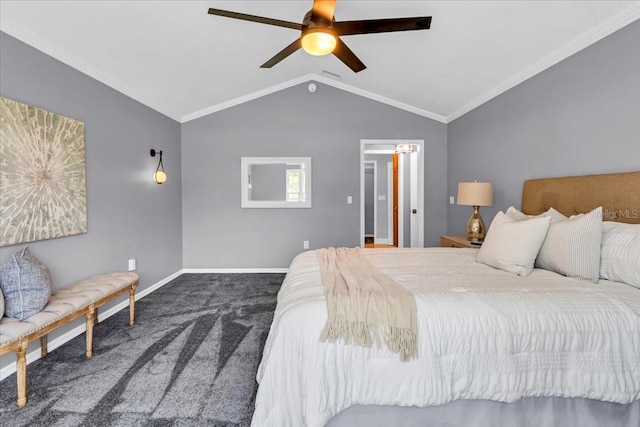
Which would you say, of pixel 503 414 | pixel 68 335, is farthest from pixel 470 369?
pixel 68 335

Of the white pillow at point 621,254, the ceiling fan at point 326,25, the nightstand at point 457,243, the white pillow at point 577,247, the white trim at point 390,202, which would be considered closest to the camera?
the white pillow at point 621,254

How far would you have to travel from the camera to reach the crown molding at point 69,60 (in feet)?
6.94

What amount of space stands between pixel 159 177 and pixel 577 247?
169 inches

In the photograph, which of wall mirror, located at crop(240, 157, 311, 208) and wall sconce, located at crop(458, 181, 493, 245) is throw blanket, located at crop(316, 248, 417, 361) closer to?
wall sconce, located at crop(458, 181, 493, 245)

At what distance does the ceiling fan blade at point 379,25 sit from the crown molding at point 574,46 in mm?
1370

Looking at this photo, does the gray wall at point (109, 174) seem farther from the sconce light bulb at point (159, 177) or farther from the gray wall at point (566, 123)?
the gray wall at point (566, 123)

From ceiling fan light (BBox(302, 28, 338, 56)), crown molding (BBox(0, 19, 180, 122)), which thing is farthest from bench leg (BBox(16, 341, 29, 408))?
ceiling fan light (BBox(302, 28, 338, 56))

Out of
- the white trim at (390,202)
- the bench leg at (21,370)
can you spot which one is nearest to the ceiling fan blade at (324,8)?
the bench leg at (21,370)

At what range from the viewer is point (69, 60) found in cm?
256

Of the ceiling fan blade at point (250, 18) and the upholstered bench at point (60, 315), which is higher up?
the ceiling fan blade at point (250, 18)

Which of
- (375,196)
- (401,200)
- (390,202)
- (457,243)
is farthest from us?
(375,196)

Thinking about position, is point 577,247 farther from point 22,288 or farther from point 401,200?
point 401,200

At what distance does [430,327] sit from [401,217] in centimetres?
551

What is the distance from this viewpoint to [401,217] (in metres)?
6.68
